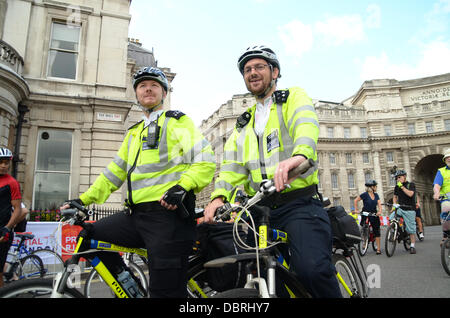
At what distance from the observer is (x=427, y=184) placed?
5791 cm

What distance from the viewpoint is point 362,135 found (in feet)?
193

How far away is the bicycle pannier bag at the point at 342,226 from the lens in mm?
2707

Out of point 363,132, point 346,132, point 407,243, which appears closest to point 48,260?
point 407,243

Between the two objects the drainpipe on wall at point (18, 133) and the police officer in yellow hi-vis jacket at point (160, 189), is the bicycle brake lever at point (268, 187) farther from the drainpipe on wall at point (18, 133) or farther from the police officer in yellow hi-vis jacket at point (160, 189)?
the drainpipe on wall at point (18, 133)

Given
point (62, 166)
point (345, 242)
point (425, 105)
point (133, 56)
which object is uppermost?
point (425, 105)

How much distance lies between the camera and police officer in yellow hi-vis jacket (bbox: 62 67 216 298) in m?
2.47

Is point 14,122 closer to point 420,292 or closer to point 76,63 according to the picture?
point 76,63

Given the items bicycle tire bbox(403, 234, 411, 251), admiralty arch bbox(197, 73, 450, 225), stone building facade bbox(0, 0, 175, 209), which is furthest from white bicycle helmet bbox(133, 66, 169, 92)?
admiralty arch bbox(197, 73, 450, 225)

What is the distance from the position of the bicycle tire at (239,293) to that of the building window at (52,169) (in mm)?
14036

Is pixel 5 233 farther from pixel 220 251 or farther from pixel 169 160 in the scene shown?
pixel 220 251

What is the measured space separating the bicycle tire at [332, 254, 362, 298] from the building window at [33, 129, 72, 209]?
1369cm

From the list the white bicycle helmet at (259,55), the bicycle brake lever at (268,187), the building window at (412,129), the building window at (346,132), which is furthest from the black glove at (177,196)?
the building window at (412,129)

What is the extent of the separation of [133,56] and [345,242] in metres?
31.4
